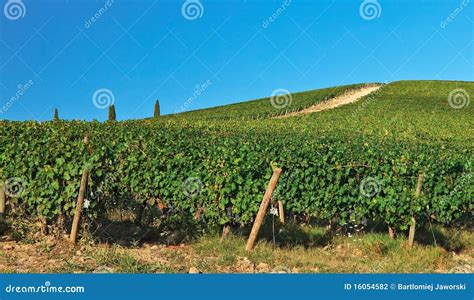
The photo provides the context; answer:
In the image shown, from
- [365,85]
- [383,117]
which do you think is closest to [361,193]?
[383,117]

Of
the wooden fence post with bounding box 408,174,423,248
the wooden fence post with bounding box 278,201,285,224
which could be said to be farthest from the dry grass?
the wooden fence post with bounding box 278,201,285,224

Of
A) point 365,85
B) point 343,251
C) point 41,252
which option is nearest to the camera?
point 41,252

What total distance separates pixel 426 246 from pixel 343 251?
186 cm

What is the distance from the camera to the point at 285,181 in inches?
423

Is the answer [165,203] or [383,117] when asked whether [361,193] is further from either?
[383,117]

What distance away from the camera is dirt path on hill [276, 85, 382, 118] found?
209 ft
